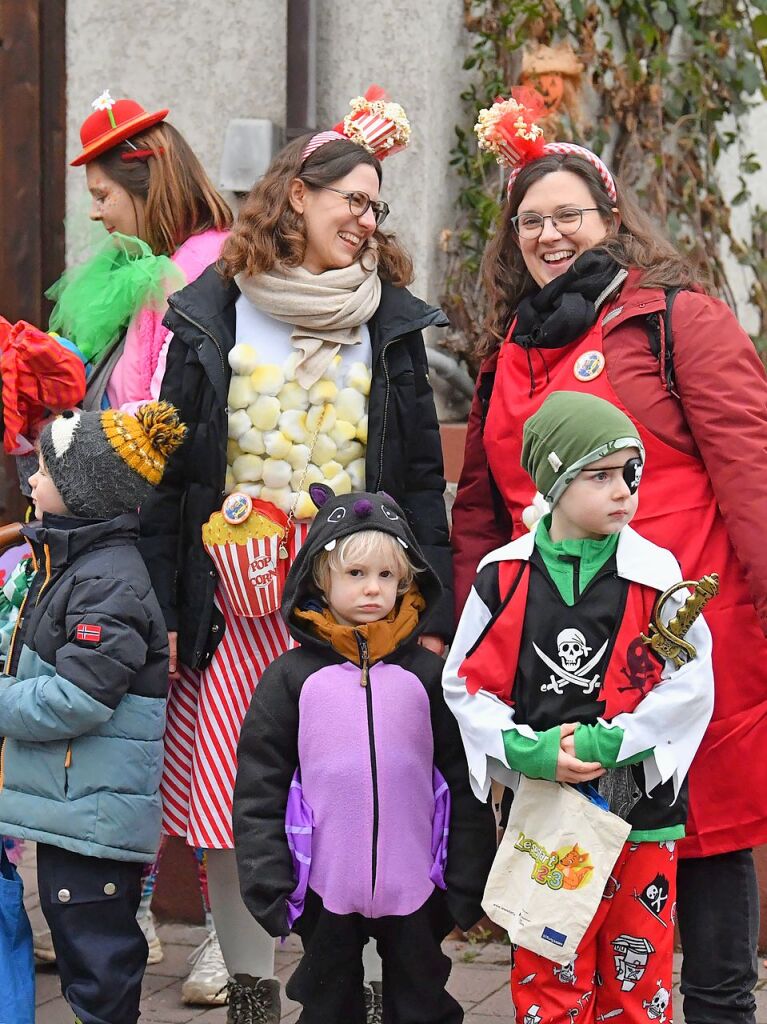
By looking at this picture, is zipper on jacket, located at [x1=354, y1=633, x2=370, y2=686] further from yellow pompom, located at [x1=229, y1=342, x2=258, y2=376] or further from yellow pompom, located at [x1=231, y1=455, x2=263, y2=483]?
yellow pompom, located at [x1=229, y1=342, x2=258, y2=376]

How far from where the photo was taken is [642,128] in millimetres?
5949

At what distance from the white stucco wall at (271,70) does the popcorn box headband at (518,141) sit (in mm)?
1419

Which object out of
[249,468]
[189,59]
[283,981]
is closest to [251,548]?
[249,468]

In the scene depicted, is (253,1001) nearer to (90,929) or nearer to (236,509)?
(90,929)

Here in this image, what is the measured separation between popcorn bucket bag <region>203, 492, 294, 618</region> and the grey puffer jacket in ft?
0.65

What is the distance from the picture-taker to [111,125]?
13.6 feet

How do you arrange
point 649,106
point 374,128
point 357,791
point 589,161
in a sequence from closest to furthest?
point 357,791
point 589,161
point 374,128
point 649,106

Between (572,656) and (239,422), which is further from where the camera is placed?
(239,422)

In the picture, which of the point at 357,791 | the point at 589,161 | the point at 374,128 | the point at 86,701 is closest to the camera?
the point at 357,791

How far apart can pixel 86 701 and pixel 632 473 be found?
1.27 m

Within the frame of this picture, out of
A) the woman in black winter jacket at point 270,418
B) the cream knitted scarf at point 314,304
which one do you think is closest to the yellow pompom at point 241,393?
the woman in black winter jacket at point 270,418

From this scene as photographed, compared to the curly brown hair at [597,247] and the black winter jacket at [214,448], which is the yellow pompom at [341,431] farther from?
the curly brown hair at [597,247]

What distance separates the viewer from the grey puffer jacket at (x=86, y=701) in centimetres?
332

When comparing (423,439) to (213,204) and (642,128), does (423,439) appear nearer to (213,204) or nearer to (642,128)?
(213,204)
